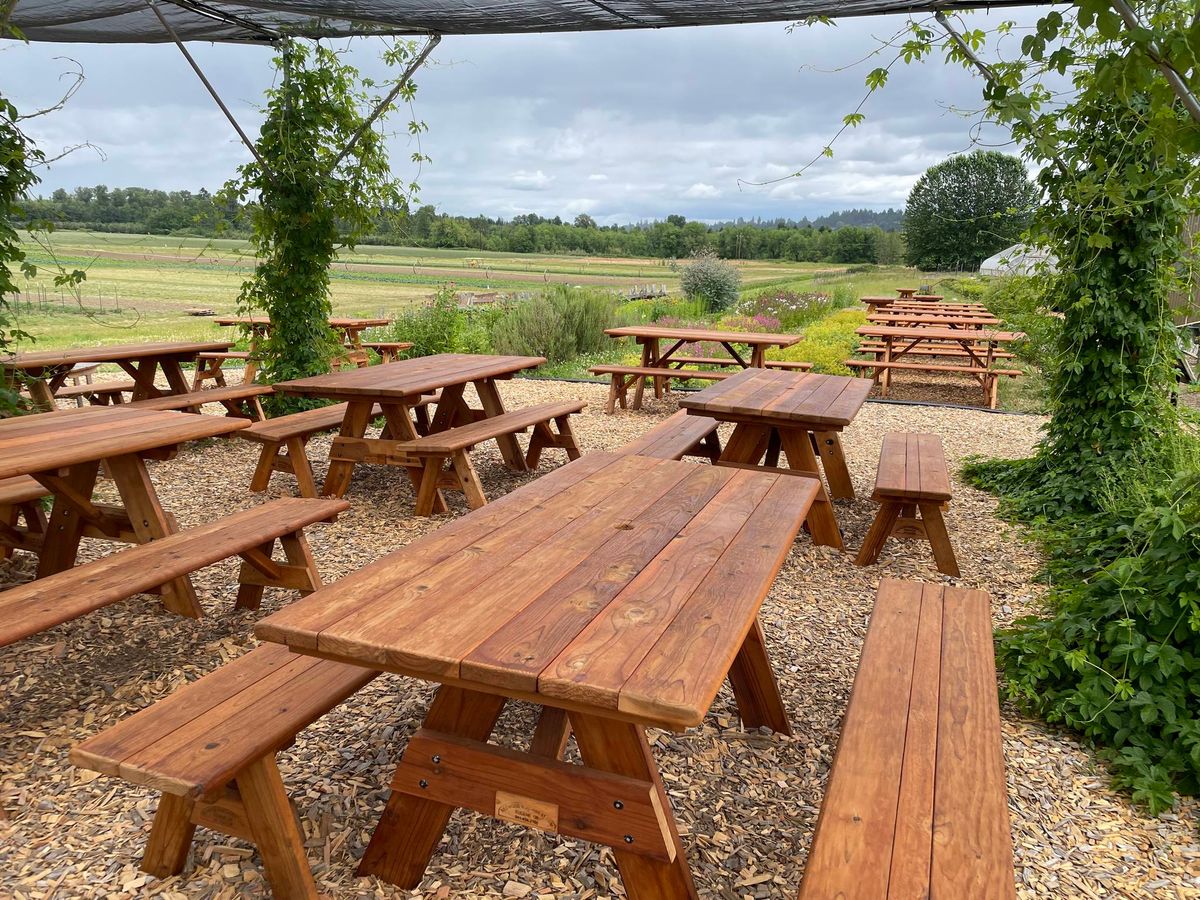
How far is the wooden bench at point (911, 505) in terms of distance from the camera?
3.69m

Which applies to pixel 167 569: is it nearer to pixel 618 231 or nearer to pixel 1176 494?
pixel 1176 494

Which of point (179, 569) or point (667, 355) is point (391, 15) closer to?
point (667, 355)

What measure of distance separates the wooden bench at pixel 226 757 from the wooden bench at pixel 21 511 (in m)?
1.82

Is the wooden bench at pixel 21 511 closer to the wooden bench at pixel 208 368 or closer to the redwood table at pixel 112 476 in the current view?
the redwood table at pixel 112 476

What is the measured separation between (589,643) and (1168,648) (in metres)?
2.02

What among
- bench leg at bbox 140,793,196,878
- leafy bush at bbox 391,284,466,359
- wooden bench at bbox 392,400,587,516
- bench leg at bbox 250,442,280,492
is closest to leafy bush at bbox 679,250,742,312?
leafy bush at bbox 391,284,466,359

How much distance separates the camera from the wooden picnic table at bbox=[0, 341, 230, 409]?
5.19 meters

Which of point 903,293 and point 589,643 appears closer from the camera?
point 589,643

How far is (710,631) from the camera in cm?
147

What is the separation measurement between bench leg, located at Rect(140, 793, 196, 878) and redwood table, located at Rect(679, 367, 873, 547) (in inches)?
108

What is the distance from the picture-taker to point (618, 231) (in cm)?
2544

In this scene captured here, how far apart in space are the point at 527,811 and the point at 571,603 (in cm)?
43

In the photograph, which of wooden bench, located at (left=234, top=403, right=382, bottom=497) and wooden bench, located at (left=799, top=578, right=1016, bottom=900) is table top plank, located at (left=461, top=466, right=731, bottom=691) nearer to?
wooden bench, located at (left=799, top=578, right=1016, bottom=900)

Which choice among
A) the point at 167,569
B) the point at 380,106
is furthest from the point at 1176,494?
the point at 380,106
